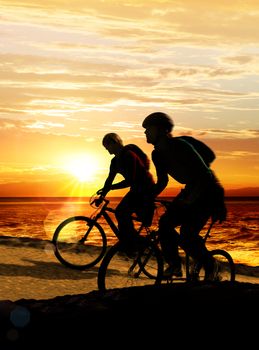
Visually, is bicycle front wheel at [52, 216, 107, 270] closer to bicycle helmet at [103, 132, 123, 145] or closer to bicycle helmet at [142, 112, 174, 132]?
bicycle helmet at [103, 132, 123, 145]

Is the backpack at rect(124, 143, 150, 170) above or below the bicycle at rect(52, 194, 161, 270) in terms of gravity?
above

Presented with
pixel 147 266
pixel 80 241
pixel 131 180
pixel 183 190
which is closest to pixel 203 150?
pixel 183 190

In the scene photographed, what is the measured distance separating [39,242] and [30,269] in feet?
9.29

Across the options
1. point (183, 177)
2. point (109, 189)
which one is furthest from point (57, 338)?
point (109, 189)

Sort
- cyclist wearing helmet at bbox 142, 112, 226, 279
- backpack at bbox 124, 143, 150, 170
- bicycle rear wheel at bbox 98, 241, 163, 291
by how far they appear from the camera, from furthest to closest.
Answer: backpack at bbox 124, 143, 150, 170
bicycle rear wheel at bbox 98, 241, 163, 291
cyclist wearing helmet at bbox 142, 112, 226, 279

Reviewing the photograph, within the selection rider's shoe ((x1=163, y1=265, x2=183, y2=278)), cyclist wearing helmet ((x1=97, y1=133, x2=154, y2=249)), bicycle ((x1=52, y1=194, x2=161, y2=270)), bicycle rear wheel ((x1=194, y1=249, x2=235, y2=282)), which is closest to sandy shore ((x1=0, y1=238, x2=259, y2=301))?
bicycle ((x1=52, y1=194, x2=161, y2=270))

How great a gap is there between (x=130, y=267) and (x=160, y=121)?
2.27 m

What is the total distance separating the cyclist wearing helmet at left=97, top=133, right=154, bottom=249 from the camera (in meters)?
8.86

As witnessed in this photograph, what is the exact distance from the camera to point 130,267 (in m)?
8.71

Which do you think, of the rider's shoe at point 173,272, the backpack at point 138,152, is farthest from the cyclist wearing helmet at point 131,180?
the rider's shoe at point 173,272

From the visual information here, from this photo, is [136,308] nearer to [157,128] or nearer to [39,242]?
[157,128]

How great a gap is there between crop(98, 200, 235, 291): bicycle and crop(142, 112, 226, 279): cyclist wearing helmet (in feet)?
0.68

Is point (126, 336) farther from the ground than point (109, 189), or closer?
closer

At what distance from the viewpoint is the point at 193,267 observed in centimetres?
801
